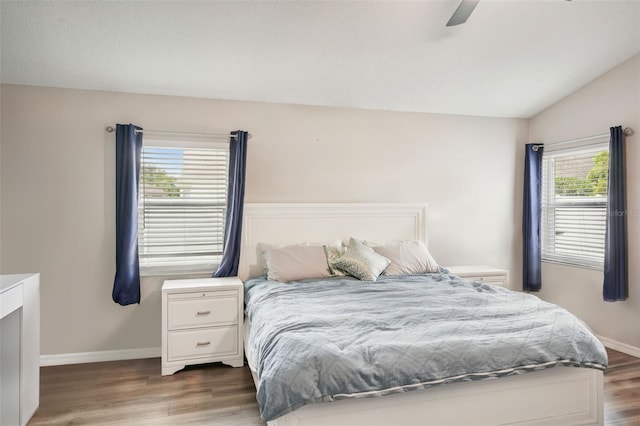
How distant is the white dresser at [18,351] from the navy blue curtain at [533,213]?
175 inches

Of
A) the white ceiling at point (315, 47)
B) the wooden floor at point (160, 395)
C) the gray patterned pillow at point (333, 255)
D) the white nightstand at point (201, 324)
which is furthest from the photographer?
the gray patterned pillow at point (333, 255)

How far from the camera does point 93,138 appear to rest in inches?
129

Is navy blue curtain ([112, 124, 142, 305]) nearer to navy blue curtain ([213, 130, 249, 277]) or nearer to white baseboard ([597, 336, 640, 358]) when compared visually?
navy blue curtain ([213, 130, 249, 277])

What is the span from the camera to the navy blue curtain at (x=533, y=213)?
4246mm

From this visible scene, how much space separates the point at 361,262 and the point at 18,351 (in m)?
2.35

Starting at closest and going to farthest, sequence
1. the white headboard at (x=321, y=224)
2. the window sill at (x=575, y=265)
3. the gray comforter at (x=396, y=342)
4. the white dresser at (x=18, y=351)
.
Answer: the gray comforter at (x=396, y=342), the white dresser at (x=18, y=351), the white headboard at (x=321, y=224), the window sill at (x=575, y=265)

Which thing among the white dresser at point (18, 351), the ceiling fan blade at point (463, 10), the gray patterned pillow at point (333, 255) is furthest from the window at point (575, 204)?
the white dresser at point (18, 351)

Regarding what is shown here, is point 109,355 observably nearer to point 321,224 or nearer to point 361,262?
point 321,224

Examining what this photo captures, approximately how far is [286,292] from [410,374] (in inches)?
47.8

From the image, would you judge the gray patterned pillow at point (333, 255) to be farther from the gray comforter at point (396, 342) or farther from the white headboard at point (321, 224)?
the gray comforter at point (396, 342)

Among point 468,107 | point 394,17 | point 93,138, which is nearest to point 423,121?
point 468,107

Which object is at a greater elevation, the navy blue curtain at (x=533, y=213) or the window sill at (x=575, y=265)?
the navy blue curtain at (x=533, y=213)

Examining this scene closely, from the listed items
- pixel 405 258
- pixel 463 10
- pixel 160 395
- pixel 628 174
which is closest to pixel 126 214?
pixel 160 395

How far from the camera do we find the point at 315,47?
2.94m
